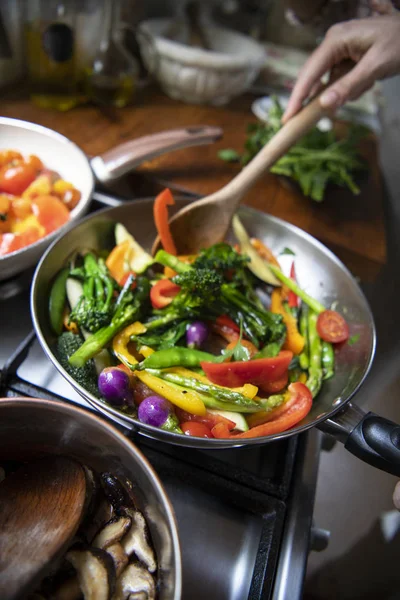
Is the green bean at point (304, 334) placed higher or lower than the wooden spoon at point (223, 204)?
lower

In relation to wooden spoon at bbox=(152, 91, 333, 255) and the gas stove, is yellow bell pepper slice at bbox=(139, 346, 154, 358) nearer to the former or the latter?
the gas stove

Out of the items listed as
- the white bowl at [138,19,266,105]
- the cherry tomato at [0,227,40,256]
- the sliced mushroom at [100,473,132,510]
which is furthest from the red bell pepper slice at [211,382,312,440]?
the white bowl at [138,19,266,105]

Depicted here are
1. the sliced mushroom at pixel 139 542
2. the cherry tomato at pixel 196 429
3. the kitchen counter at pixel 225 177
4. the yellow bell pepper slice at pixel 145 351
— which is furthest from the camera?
the kitchen counter at pixel 225 177

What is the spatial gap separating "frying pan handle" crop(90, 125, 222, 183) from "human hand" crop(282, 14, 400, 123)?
1.27ft

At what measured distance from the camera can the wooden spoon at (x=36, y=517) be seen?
0.52 m

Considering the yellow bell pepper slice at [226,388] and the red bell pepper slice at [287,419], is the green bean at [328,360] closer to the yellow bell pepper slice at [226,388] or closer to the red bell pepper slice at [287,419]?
the red bell pepper slice at [287,419]

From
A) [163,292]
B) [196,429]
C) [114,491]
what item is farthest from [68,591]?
[163,292]

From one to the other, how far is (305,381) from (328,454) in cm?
34

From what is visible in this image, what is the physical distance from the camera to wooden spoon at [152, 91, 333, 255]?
122 cm

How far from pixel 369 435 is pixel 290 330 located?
0.41 meters

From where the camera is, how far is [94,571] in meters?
0.58

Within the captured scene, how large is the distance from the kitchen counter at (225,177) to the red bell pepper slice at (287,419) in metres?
0.75

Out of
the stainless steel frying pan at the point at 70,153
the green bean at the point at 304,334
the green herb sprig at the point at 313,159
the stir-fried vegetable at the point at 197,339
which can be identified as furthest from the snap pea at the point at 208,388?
the green herb sprig at the point at 313,159

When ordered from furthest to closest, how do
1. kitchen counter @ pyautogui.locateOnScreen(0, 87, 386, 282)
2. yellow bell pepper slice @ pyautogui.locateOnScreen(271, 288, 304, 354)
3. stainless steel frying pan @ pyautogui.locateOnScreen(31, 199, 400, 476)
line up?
kitchen counter @ pyautogui.locateOnScreen(0, 87, 386, 282) → yellow bell pepper slice @ pyautogui.locateOnScreen(271, 288, 304, 354) → stainless steel frying pan @ pyautogui.locateOnScreen(31, 199, 400, 476)
